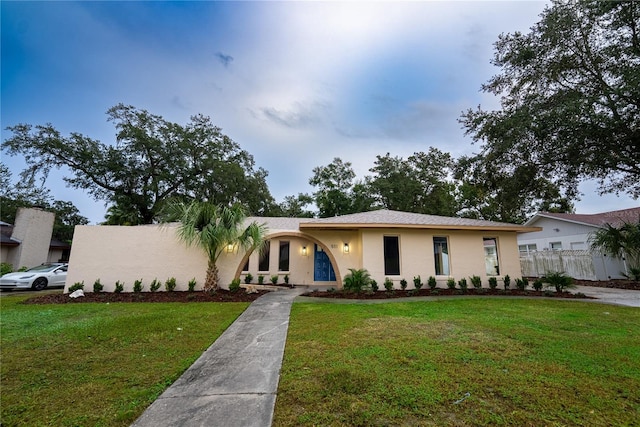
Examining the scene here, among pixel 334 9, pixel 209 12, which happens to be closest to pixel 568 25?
pixel 334 9

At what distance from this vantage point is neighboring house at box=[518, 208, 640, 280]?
45.3ft

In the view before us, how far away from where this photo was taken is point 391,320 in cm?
548

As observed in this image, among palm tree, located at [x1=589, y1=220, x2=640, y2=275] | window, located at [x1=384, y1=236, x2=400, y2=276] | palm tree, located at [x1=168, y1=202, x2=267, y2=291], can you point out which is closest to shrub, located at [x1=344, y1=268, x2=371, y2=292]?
window, located at [x1=384, y1=236, x2=400, y2=276]

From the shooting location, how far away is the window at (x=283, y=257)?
41.5 feet

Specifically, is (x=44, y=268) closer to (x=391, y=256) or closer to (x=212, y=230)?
(x=212, y=230)

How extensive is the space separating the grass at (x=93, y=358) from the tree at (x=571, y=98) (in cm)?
1161

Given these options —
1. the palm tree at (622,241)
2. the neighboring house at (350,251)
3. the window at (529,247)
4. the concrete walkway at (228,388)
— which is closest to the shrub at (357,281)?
the neighboring house at (350,251)

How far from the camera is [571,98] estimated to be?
8781 millimetres

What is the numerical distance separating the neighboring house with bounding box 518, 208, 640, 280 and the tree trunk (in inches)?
614

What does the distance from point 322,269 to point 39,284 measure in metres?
12.9

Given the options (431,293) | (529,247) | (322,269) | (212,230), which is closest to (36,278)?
(212,230)

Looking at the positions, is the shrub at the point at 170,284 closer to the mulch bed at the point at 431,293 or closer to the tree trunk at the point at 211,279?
the tree trunk at the point at 211,279

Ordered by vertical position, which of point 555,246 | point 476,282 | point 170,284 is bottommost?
point 170,284

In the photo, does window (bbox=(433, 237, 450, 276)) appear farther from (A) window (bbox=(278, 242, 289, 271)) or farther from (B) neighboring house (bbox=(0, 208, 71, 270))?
(B) neighboring house (bbox=(0, 208, 71, 270))
